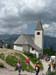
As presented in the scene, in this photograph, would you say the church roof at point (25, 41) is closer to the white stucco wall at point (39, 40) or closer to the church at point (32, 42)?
the church at point (32, 42)

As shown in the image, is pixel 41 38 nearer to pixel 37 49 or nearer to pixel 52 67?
pixel 37 49

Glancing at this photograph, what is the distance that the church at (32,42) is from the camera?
95.8m

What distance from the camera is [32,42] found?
103 meters

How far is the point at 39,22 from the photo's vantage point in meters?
113

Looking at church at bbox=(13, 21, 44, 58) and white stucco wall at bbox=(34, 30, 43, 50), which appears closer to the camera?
church at bbox=(13, 21, 44, 58)

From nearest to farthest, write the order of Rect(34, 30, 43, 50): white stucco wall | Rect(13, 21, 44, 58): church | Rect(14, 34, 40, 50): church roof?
Rect(13, 21, 44, 58): church
Rect(14, 34, 40, 50): church roof
Rect(34, 30, 43, 50): white stucco wall

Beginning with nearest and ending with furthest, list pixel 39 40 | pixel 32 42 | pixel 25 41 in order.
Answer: pixel 25 41
pixel 32 42
pixel 39 40

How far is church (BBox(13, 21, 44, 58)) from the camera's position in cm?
9575

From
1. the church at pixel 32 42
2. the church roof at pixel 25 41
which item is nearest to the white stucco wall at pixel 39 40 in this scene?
the church at pixel 32 42

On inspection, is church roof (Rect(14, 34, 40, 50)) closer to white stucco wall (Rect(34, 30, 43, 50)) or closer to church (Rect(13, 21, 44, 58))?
church (Rect(13, 21, 44, 58))

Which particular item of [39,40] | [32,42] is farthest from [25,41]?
[39,40]

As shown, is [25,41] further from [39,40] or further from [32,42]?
[39,40]

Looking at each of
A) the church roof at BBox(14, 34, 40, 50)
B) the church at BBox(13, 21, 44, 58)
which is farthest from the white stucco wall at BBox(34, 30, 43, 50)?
the church roof at BBox(14, 34, 40, 50)

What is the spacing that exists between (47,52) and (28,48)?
52.5ft
